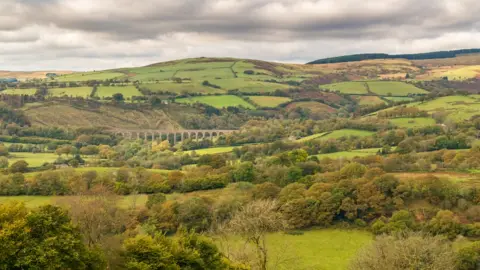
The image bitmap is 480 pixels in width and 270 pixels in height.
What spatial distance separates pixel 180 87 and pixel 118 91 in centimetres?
2169

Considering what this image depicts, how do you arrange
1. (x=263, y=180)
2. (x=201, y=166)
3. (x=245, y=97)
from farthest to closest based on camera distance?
1. (x=245, y=97)
2. (x=201, y=166)
3. (x=263, y=180)

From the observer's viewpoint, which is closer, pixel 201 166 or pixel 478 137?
pixel 201 166

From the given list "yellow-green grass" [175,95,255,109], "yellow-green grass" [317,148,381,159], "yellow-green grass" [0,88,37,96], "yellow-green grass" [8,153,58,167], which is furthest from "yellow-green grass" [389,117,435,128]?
"yellow-green grass" [0,88,37,96]

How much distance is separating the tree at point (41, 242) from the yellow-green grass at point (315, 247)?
14.8m

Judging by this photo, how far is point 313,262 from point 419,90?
146810mm

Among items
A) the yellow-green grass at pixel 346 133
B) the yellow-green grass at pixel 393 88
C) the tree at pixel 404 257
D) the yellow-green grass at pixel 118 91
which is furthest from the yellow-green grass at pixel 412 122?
the yellow-green grass at pixel 118 91

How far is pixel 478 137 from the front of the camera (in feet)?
280

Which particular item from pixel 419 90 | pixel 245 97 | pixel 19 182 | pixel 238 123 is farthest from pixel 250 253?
pixel 419 90

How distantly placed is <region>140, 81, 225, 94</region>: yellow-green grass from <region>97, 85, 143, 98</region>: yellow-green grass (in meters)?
5.17

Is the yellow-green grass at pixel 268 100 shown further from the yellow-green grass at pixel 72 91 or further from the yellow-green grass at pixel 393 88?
the yellow-green grass at pixel 72 91

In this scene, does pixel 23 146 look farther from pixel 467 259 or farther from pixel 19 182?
pixel 467 259

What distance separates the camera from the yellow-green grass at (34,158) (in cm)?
7916

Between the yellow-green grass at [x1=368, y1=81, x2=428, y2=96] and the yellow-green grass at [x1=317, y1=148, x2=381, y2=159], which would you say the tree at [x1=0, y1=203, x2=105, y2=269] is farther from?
the yellow-green grass at [x1=368, y1=81, x2=428, y2=96]

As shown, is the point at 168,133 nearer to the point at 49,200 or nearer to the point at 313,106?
the point at 313,106
